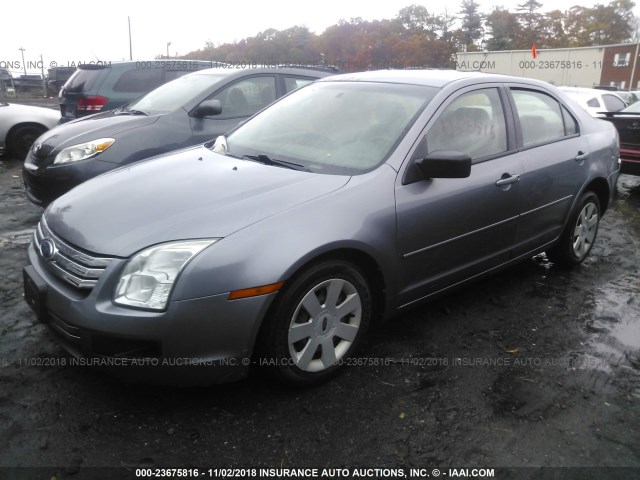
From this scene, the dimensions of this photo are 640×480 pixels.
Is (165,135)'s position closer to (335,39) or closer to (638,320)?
(638,320)

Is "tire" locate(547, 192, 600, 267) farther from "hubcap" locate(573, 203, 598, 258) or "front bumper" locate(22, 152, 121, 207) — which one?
"front bumper" locate(22, 152, 121, 207)

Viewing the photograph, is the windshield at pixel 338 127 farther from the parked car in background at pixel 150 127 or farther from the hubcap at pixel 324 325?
the parked car in background at pixel 150 127

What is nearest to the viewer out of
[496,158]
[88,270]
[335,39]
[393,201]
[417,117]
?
[88,270]

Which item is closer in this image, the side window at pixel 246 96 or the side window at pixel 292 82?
the side window at pixel 246 96

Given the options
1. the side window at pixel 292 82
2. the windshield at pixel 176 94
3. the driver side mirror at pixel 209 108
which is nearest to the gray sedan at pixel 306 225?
the driver side mirror at pixel 209 108

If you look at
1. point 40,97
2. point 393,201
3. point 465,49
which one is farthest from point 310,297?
point 465,49

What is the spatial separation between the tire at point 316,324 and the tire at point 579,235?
90.7 inches

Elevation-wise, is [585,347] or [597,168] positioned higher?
[597,168]

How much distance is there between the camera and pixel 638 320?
12.6 feet

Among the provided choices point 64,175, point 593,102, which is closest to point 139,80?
point 64,175

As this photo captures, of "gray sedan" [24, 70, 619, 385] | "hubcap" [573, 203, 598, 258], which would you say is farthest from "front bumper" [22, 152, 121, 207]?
"hubcap" [573, 203, 598, 258]

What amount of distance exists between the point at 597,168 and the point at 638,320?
4.46 ft

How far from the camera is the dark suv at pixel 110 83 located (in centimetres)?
779

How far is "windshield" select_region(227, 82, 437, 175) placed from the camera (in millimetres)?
3182
